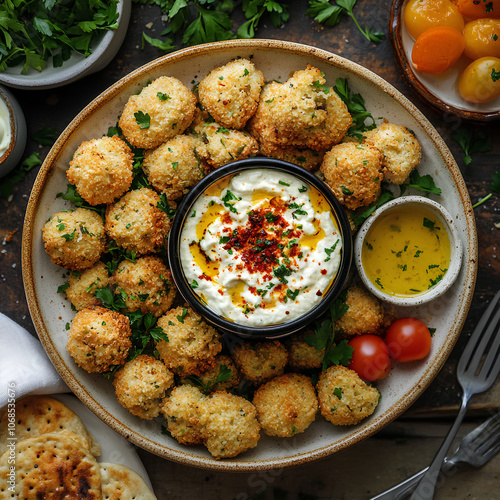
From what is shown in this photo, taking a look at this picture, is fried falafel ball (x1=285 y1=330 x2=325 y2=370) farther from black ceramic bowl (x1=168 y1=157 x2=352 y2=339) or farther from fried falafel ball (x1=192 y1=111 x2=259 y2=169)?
fried falafel ball (x1=192 y1=111 x2=259 y2=169)

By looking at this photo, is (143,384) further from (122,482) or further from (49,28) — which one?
(49,28)

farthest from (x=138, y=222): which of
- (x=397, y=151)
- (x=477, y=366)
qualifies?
(x=477, y=366)

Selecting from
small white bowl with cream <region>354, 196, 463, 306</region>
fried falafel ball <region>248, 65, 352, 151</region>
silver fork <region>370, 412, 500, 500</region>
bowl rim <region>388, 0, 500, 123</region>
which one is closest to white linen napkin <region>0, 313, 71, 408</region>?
fried falafel ball <region>248, 65, 352, 151</region>

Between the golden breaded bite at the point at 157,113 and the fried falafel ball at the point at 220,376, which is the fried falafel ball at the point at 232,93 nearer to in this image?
the golden breaded bite at the point at 157,113

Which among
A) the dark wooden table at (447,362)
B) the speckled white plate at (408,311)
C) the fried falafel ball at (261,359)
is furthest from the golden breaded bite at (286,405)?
the dark wooden table at (447,362)

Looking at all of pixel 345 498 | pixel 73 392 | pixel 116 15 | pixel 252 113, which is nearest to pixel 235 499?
pixel 345 498

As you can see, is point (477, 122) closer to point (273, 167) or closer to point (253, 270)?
point (273, 167)

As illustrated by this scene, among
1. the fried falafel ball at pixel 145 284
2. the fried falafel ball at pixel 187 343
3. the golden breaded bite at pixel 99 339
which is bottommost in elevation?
the fried falafel ball at pixel 187 343
